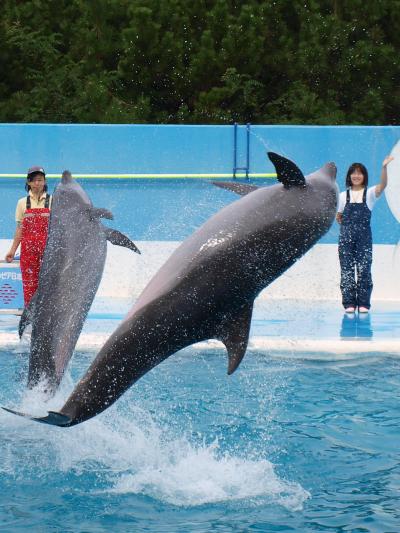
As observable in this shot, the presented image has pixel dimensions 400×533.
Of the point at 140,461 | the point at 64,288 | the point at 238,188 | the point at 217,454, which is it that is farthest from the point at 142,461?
the point at 238,188

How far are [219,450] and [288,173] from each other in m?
2.58

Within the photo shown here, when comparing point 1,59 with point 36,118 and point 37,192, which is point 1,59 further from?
point 37,192

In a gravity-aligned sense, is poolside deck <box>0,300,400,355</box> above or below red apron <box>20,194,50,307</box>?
below

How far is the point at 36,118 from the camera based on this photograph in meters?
21.8

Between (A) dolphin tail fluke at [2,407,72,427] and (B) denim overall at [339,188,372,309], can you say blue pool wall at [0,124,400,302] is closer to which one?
(B) denim overall at [339,188,372,309]

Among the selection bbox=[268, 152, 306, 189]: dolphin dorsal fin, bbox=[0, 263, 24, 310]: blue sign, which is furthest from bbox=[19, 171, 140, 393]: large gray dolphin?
bbox=[0, 263, 24, 310]: blue sign

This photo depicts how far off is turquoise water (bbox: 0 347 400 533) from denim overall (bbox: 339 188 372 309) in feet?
7.43

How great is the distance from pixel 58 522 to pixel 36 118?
15981 millimetres

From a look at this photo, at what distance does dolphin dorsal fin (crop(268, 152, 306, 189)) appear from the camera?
6285mm

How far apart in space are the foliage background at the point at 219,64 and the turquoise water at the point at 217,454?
9830 millimetres

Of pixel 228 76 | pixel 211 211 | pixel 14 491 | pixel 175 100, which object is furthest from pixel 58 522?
pixel 175 100

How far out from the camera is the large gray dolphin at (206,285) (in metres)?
6.33

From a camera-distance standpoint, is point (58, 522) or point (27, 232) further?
point (27, 232)

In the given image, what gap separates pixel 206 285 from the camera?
6340mm
